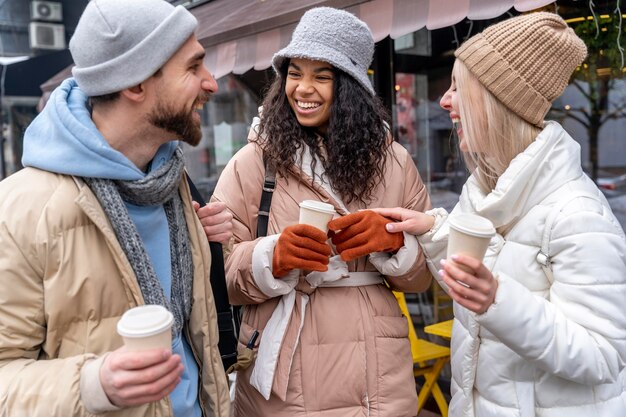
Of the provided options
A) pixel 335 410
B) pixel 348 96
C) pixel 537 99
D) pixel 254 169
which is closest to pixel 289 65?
pixel 348 96

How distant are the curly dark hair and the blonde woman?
0.89 feet

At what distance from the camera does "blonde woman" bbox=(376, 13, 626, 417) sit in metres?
1.51

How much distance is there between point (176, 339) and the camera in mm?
1633

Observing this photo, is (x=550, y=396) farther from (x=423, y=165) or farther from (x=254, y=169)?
(x=423, y=165)

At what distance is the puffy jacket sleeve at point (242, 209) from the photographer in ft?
6.63

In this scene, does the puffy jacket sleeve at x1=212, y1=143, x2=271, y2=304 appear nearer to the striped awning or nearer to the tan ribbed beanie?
the tan ribbed beanie

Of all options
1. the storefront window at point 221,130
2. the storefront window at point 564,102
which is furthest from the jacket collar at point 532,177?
the storefront window at point 221,130

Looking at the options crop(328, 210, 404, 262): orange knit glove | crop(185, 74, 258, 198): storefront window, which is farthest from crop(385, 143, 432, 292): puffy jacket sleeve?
crop(185, 74, 258, 198): storefront window

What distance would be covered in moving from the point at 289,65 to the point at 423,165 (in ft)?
13.4

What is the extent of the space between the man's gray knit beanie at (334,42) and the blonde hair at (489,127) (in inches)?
18.4

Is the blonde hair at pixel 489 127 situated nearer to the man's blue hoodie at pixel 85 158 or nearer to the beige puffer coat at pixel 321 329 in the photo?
the beige puffer coat at pixel 321 329

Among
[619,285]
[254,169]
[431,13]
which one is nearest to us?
[619,285]

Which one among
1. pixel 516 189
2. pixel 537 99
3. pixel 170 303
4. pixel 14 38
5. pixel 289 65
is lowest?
pixel 170 303

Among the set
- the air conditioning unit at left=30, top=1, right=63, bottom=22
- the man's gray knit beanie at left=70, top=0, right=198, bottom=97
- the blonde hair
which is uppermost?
the air conditioning unit at left=30, top=1, right=63, bottom=22
